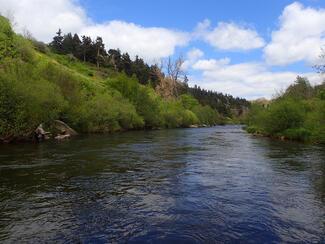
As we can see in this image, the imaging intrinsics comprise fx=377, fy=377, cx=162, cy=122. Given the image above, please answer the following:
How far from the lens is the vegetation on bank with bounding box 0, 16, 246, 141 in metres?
38.4

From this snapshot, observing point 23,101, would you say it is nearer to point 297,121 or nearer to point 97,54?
point 297,121

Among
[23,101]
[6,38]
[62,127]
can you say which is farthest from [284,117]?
[6,38]

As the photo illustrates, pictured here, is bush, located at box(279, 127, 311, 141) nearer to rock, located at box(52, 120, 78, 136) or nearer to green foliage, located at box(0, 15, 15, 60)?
rock, located at box(52, 120, 78, 136)

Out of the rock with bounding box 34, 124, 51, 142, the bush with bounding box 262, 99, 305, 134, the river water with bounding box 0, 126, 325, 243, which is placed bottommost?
the river water with bounding box 0, 126, 325, 243

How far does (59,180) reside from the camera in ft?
60.0

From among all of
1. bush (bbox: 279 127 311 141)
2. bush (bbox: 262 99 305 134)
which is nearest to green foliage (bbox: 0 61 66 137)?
bush (bbox: 262 99 305 134)

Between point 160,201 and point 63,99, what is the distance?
127 feet

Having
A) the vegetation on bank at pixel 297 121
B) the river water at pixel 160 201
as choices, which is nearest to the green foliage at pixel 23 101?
the river water at pixel 160 201

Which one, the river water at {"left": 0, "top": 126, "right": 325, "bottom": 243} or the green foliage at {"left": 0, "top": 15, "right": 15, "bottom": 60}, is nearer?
the river water at {"left": 0, "top": 126, "right": 325, "bottom": 243}

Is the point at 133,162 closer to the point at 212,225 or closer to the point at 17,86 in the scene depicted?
the point at 212,225

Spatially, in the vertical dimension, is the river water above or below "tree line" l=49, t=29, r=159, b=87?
below

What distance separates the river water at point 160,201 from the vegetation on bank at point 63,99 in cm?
1518

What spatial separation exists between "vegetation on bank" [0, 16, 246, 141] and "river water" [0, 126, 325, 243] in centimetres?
1518

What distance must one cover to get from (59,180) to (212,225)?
9.51 meters
